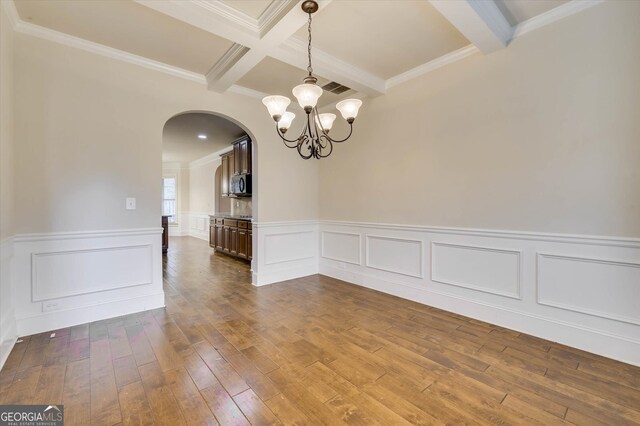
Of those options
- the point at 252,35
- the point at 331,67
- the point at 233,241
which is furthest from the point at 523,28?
the point at 233,241

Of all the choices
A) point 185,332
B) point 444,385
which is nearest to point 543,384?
point 444,385

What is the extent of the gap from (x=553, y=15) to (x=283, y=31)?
237cm

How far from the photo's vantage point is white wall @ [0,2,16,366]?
7.14 ft

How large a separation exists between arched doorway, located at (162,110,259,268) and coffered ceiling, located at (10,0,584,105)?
1256 mm

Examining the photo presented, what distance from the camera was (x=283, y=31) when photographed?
2.44 m

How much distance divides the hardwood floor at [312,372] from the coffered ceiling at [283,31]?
2.74 metres

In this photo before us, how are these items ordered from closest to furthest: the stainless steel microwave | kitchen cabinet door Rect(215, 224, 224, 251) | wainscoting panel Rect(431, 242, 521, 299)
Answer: wainscoting panel Rect(431, 242, 521, 299), the stainless steel microwave, kitchen cabinet door Rect(215, 224, 224, 251)

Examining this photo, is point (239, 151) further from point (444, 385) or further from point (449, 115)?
point (444, 385)

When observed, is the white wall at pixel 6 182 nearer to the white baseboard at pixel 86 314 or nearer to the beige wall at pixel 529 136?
the white baseboard at pixel 86 314

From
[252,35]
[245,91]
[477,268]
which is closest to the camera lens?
[252,35]

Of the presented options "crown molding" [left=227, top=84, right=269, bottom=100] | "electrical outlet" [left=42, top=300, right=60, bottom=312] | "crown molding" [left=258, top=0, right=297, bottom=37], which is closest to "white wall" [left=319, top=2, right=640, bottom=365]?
"crown molding" [left=227, top=84, right=269, bottom=100]

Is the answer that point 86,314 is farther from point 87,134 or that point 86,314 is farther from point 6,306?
point 87,134

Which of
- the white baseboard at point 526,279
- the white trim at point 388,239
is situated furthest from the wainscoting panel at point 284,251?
the white baseboard at point 526,279

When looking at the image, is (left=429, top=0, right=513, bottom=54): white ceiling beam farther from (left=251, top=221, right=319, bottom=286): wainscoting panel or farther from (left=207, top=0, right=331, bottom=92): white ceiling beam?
Answer: (left=251, top=221, right=319, bottom=286): wainscoting panel
